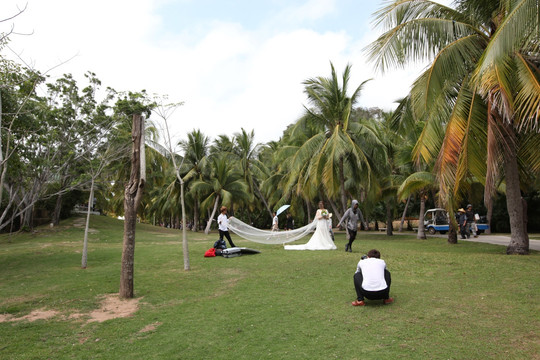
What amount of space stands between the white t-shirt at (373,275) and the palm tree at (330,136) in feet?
45.7

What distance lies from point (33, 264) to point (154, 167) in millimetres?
19360

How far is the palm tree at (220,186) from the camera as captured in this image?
30312 mm

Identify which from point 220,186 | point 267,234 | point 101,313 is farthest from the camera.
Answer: point 220,186

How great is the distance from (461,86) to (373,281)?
7367 mm

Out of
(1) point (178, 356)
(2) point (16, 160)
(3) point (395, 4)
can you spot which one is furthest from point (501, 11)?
(2) point (16, 160)

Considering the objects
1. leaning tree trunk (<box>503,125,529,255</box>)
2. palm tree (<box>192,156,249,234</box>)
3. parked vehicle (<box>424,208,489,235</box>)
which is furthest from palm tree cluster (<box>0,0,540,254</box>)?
palm tree (<box>192,156,249,234</box>)

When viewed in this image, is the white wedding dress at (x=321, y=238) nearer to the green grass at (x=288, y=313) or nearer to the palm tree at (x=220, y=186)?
the green grass at (x=288, y=313)

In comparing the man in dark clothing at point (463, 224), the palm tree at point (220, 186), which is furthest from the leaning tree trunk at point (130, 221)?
the palm tree at point (220, 186)

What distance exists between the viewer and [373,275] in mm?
6117

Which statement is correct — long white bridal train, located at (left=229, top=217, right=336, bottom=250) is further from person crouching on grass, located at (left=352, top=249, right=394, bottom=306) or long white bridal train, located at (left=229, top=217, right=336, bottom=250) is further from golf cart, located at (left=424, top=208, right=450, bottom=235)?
golf cart, located at (left=424, top=208, right=450, bottom=235)

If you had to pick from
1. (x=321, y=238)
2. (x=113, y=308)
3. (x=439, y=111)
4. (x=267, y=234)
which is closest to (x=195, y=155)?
(x=267, y=234)

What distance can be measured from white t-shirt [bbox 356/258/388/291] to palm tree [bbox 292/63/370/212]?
1394 centimetres

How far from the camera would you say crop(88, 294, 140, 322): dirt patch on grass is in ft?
21.0

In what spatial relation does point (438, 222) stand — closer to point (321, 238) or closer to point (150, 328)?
point (321, 238)
